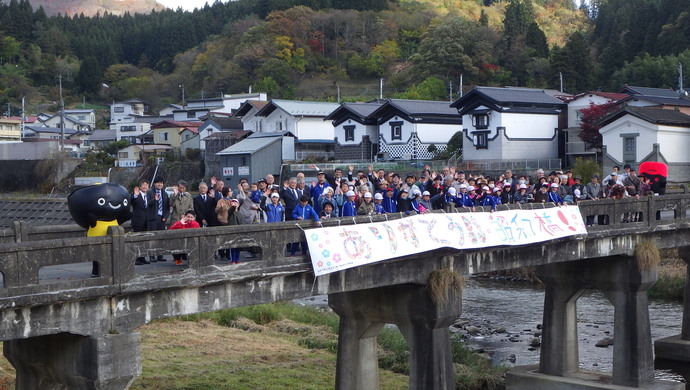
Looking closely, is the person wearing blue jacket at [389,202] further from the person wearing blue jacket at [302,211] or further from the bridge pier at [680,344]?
the bridge pier at [680,344]

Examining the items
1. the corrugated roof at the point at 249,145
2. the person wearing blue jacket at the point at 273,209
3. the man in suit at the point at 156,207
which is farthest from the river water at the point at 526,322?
the corrugated roof at the point at 249,145

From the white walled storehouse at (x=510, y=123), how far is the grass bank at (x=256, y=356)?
30752 mm

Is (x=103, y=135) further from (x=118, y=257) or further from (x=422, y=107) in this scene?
(x=118, y=257)

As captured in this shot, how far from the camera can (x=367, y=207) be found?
16.0 m

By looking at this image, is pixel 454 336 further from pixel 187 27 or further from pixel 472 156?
pixel 187 27

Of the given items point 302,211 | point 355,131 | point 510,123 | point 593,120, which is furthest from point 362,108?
point 302,211

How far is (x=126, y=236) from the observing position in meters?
10.4

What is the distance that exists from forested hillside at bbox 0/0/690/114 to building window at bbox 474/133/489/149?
23525mm

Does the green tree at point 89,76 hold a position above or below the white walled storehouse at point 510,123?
above

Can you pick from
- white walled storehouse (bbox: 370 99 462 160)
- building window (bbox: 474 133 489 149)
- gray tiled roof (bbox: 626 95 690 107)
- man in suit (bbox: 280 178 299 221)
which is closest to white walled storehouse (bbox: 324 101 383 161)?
white walled storehouse (bbox: 370 99 462 160)

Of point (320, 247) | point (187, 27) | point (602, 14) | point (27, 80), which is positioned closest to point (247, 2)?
point (187, 27)

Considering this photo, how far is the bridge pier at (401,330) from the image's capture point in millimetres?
14297

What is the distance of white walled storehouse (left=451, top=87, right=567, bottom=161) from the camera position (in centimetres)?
5403

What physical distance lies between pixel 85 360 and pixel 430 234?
6452mm
